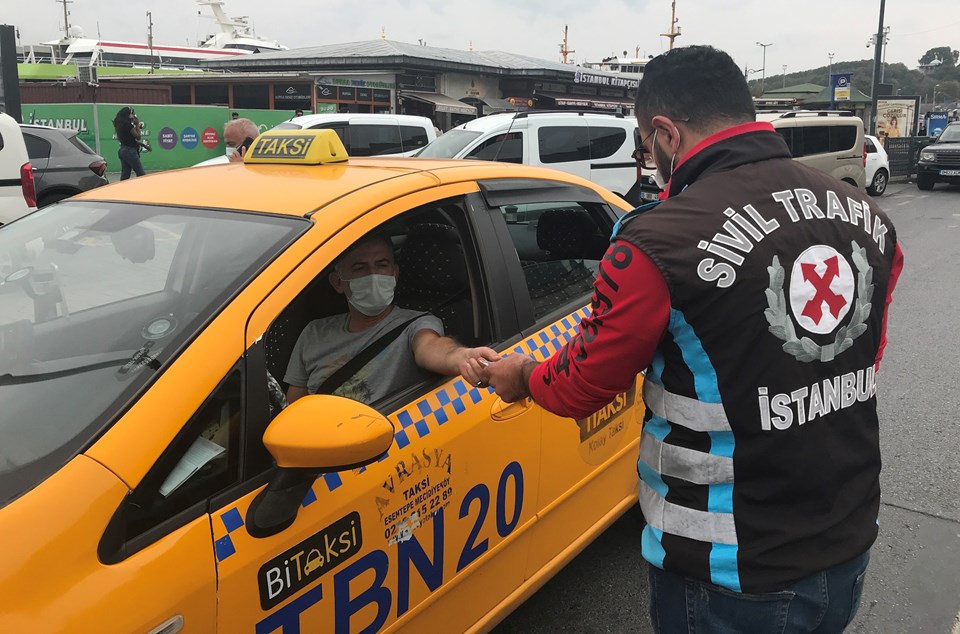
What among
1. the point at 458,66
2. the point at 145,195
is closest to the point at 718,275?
the point at 145,195

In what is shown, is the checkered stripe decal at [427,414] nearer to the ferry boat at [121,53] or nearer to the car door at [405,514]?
the car door at [405,514]

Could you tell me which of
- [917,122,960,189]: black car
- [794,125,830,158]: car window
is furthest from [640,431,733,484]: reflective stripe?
[917,122,960,189]: black car

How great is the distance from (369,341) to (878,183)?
786 inches

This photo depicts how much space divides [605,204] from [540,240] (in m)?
0.41

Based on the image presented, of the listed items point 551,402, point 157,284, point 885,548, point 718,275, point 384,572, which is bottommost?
point 885,548

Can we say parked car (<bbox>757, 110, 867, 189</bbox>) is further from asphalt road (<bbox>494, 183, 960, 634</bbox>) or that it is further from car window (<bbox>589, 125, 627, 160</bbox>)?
asphalt road (<bbox>494, 183, 960, 634</bbox>)

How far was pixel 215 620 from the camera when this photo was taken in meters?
1.44

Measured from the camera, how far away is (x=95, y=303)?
2.08 metres

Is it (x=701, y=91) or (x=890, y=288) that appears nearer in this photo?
(x=701, y=91)

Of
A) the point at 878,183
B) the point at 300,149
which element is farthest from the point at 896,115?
the point at 300,149

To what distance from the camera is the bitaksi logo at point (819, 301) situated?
132cm

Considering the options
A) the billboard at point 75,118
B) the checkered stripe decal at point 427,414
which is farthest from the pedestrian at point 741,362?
the billboard at point 75,118

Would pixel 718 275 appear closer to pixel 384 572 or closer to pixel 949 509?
pixel 384 572

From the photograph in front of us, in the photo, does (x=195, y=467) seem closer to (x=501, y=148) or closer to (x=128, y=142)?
(x=501, y=148)
